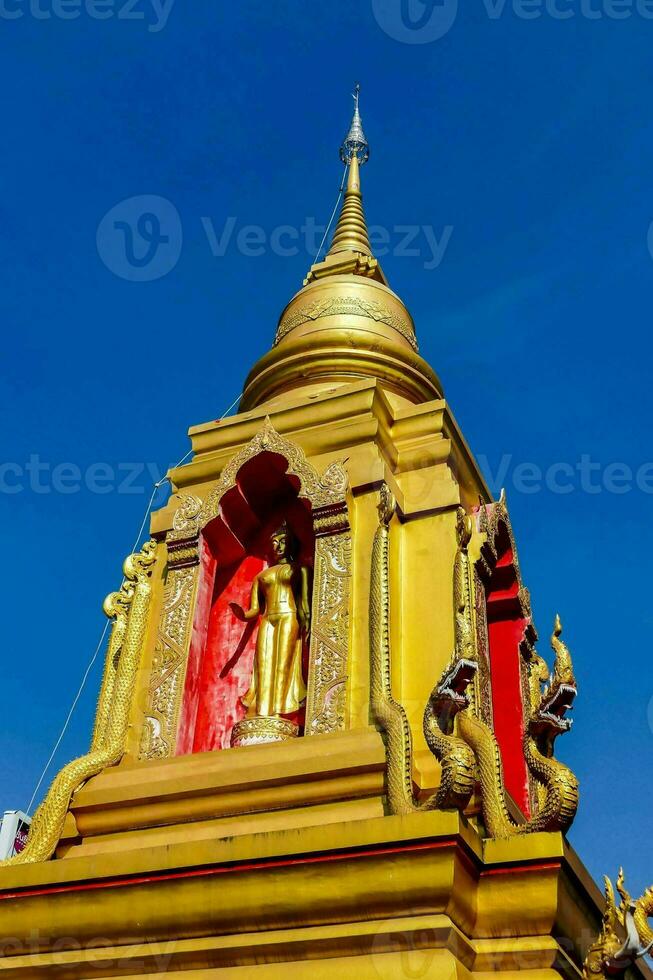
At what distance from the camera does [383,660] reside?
802 centimetres

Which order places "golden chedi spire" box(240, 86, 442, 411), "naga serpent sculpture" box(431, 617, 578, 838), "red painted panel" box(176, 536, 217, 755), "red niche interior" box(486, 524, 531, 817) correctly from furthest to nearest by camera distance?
"golden chedi spire" box(240, 86, 442, 411), "red niche interior" box(486, 524, 531, 817), "red painted panel" box(176, 536, 217, 755), "naga serpent sculpture" box(431, 617, 578, 838)

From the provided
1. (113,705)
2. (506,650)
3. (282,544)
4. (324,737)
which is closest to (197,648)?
(113,705)

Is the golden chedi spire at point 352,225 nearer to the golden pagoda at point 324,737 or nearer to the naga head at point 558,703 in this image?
the golden pagoda at point 324,737

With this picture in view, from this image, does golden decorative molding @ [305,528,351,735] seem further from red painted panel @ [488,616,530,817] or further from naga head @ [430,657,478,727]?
red painted panel @ [488,616,530,817]

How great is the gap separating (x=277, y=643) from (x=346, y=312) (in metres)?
4.56

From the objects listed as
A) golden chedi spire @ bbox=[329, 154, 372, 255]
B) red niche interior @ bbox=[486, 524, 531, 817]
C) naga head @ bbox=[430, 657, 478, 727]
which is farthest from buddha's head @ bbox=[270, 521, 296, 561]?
golden chedi spire @ bbox=[329, 154, 372, 255]

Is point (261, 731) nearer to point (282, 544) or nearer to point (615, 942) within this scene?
point (282, 544)

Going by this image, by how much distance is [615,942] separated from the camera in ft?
21.9

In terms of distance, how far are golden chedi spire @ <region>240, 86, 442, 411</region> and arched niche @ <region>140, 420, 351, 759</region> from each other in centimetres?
189

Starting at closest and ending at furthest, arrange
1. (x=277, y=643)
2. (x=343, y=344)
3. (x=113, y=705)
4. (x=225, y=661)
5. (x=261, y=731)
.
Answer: (x=261, y=731), (x=113, y=705), (x=277, y=643), (x=225, y=661), (x=343, y=344)

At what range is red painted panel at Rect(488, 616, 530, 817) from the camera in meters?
9.43

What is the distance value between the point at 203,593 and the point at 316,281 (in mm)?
5216

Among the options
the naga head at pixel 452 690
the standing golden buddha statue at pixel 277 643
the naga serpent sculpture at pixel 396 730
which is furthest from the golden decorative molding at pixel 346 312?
the naga head at pixel 452 690

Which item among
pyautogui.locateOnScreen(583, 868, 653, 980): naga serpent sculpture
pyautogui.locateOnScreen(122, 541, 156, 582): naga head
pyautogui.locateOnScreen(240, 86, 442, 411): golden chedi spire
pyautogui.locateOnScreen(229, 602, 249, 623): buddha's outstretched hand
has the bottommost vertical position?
pyautogui.locateOnScreen(583, 868, 653, 980): naga serpent sculpture
